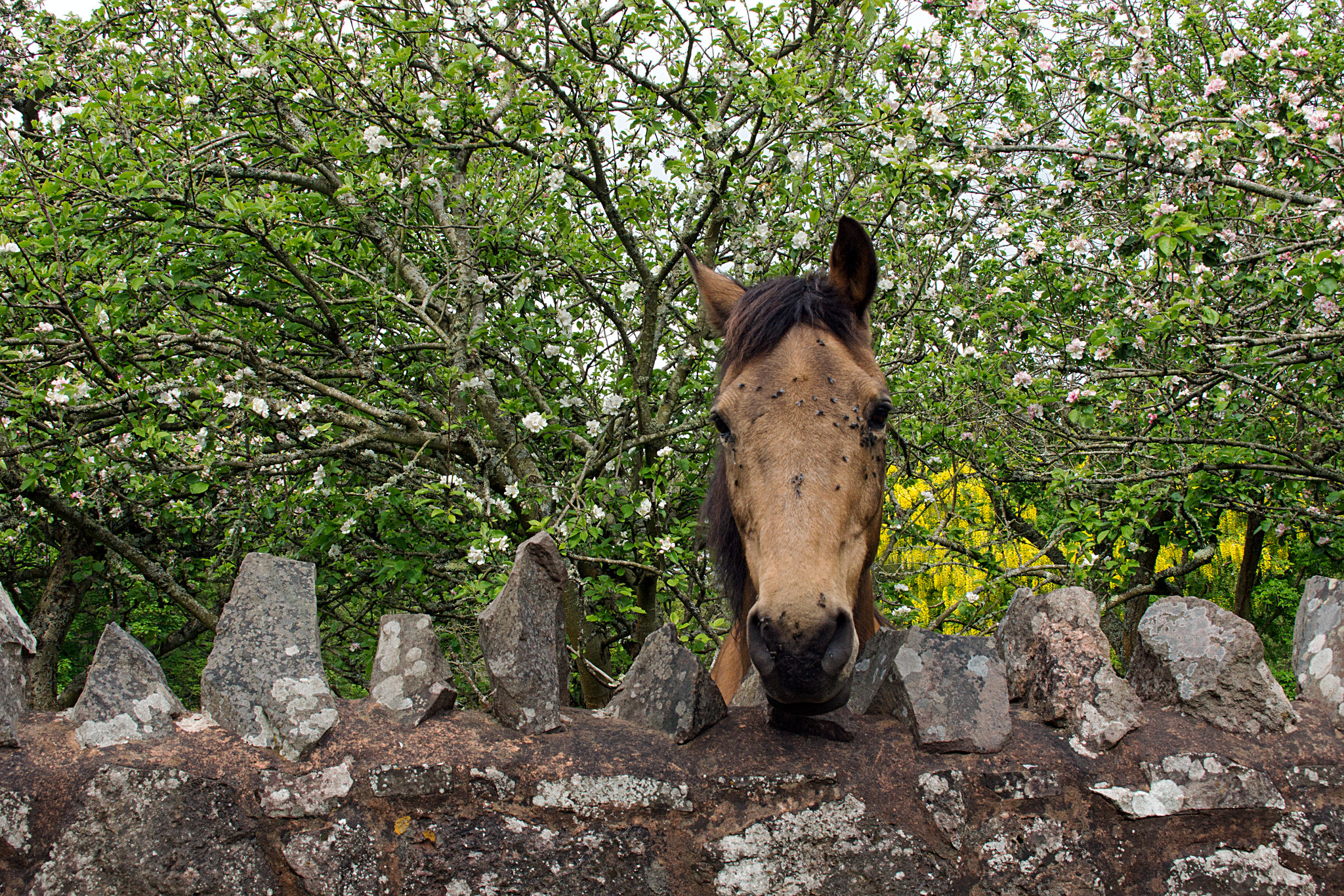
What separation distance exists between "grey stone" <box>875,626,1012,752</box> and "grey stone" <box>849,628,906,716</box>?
1 cm

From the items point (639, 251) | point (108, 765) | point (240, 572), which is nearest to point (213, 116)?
point (639, 251)

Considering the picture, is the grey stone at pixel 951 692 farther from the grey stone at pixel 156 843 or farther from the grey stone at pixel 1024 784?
the grey stone at pixel 156 843

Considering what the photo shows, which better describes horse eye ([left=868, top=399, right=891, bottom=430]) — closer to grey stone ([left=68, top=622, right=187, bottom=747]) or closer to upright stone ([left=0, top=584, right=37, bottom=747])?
grey stone ([left=68, top=622, right=187, bottom=747])

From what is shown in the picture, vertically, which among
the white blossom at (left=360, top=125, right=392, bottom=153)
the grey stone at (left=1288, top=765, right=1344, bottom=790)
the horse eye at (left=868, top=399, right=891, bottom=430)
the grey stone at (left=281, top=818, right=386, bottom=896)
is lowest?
the grey stone at (left=281, top=818, right=386, bottom=896)

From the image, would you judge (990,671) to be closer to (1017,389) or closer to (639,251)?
(1017,389)

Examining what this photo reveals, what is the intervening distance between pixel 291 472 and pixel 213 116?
2.05 m

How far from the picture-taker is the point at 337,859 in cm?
143

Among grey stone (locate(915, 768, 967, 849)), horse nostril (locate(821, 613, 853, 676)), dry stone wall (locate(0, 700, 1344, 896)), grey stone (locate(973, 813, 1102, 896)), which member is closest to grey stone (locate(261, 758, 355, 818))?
dry stone wall (locate(0, 700, 1344, 896))

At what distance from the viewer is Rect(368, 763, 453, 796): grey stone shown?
57.9 inches

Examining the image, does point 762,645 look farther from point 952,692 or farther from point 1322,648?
point 1322,648

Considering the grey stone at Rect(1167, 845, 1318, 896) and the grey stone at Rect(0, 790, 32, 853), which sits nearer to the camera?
the grey stone at Rect(0, 790, 32, 853)

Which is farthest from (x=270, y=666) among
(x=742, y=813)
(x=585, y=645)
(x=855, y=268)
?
(x=585, y=645)

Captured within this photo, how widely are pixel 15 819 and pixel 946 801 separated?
1631 millimetres

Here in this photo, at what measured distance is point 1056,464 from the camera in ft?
15.1
